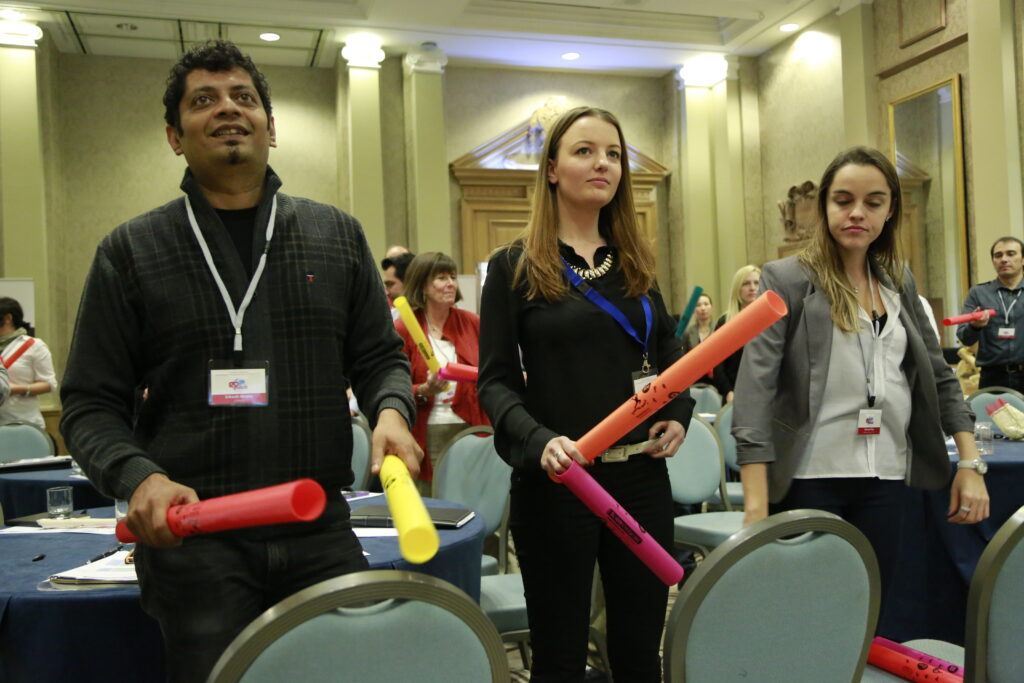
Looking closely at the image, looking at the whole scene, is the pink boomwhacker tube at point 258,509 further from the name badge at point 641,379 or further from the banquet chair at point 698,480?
the banquet chair at point 698,480

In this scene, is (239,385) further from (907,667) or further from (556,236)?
(907,667)

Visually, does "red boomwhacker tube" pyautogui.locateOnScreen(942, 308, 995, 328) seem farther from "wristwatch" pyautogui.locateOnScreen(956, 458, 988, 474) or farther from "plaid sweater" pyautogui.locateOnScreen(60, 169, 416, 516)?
"plaid sweater" pyautogui.locateOnScreen(60, 169, 416, 516)

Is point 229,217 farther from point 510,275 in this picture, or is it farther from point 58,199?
point 58,199

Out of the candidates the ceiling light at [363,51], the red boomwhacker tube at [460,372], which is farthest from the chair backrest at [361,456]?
the ceiling light at [363,51]

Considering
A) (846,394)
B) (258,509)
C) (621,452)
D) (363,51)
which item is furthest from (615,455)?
(363,51)

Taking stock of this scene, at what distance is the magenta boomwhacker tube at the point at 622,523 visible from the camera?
1.51 m

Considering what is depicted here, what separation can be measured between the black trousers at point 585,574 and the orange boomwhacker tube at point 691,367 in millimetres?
210

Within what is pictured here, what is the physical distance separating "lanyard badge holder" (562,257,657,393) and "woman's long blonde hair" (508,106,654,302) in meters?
0.02

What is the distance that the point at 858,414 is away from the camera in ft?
6.12

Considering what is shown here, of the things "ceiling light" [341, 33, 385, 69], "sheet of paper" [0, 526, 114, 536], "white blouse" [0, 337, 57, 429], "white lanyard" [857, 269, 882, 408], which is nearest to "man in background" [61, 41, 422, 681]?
"white lanyard" [857, 269, 882, 408]

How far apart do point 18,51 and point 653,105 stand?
6.56 metres

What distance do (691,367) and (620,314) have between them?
0.38 metres

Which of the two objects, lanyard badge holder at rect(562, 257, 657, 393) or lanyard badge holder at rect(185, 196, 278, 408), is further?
lanyard badge holder at rect(562, 257, 657, 393)

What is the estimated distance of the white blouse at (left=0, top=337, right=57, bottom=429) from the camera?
5.48 metres
